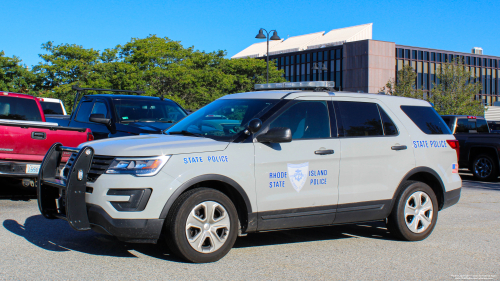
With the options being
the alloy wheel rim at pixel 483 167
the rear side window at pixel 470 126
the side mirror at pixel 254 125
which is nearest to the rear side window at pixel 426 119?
the side mirror at pixel 254 125

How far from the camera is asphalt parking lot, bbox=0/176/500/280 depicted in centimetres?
461

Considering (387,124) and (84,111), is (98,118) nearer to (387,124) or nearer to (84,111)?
(84,111)

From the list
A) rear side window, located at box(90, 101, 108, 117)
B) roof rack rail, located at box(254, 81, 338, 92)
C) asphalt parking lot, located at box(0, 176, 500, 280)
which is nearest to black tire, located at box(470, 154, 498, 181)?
asphalt parking lot, located at box(0, 176, 500, 280)

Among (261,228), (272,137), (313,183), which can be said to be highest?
(272,137)

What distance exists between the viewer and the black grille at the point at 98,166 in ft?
15.2

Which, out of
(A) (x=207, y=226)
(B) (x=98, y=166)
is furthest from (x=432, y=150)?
(B) (x=98, y=166)

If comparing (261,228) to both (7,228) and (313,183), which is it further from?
(7,228)

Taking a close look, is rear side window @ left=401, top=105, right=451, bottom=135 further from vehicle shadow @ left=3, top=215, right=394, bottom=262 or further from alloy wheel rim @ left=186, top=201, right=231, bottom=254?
alloy wheel rim @ left=186, top=201, right=231, bottom=254

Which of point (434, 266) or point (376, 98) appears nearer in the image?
point (434, 266)

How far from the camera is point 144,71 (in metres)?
43.1

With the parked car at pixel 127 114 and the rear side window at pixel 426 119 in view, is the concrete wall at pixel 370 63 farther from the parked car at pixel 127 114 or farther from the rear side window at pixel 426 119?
the rear side window at pixel 426 119

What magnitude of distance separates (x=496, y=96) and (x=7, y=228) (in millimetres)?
95607

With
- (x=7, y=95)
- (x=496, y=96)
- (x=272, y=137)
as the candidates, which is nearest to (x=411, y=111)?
(x=272, y=137)

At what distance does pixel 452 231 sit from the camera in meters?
6.79
